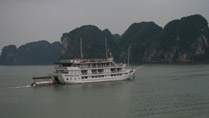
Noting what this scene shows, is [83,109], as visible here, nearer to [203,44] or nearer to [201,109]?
[201,109]

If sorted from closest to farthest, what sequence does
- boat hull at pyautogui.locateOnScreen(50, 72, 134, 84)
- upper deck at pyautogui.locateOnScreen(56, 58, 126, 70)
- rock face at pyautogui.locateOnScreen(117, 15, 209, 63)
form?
boat hull at pyautogui.locateOnScreen(50, 72, 134, 84) < upper deck at pyautogui.locateOnScreen(56, 58, 126, 70) < rock face at pyautogui.locateOnScreen(117, 15, 209, 63)

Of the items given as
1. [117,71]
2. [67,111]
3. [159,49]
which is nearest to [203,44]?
[159,49]

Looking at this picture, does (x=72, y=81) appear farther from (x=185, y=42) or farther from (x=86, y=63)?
(x=185, y=42)

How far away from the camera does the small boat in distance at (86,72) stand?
136ft

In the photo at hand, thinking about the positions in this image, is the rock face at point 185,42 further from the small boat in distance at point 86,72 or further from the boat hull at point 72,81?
the boat hull at point 72,81

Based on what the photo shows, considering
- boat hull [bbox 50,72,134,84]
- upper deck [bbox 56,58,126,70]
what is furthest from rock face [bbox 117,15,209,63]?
upper deck [bbox 56,58,126,70]

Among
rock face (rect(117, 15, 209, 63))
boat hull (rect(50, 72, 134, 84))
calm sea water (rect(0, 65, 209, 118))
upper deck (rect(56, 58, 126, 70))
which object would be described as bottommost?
calm sea water (rect(0, 65, 209, 118))

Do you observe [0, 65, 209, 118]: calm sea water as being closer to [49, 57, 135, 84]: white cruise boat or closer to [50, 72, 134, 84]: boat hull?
[50, 72, 134, 84]: boat hull

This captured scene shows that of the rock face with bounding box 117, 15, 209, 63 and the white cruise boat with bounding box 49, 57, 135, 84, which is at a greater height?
the rock face with bounding box 117, 15, 209, 63

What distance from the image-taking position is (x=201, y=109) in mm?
23734

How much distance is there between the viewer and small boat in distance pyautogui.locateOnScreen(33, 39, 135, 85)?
41531mm

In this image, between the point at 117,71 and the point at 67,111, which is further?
the point at 117,71

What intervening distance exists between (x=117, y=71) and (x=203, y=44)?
5428 inches

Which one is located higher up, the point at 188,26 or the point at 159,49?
the point at 188,26
